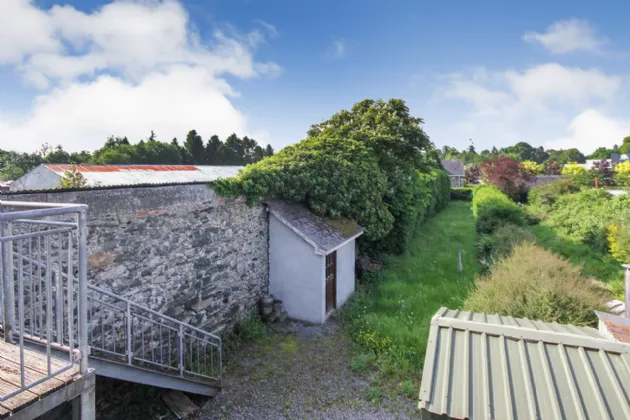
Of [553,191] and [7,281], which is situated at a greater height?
[553,191]

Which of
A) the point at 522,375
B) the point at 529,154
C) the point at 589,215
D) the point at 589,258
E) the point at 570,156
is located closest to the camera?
the point at 522,375

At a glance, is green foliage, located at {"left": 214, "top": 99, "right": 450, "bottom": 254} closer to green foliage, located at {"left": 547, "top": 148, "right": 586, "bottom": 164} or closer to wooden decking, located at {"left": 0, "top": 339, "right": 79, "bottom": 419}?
wooden decking, located at {"left": 0, "top": 339, "right": 79, "bottom": 419}

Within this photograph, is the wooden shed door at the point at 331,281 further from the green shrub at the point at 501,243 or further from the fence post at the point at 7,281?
the fence post at the point at 7,281

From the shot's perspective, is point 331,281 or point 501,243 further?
point 501,243

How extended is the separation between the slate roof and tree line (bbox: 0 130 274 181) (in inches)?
1333

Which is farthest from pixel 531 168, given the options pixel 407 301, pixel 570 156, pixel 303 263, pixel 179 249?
pixel 570 156

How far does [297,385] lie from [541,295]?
571 cm

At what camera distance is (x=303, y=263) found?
995 centimetres

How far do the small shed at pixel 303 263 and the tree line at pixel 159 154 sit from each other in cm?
3489

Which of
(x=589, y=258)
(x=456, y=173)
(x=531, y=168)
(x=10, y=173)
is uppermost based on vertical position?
(x=531, y=168)

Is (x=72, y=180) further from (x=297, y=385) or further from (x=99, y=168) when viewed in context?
(x=297, y=385)

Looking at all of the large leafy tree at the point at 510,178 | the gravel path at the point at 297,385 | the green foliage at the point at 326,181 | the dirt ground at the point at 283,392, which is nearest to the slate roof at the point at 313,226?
the green foliage at the point at 326,181

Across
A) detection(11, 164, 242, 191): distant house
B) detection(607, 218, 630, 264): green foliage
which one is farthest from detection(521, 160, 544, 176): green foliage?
detection(11, 164, 242, 191): distant house

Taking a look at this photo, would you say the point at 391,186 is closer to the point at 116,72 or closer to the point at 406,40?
the point at 406,40
